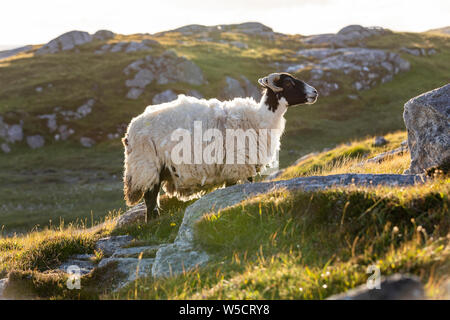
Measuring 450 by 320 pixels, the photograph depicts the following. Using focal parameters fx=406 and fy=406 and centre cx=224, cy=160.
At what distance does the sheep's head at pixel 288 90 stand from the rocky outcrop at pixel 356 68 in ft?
207

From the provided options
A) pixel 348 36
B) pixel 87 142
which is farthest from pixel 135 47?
pixel 348 36

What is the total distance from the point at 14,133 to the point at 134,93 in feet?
64.6

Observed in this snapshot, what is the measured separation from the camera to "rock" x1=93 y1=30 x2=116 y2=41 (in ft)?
367

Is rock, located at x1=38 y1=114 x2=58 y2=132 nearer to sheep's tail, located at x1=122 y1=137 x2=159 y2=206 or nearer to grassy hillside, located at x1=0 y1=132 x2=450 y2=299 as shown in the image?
sheep's tail, located at x1=122 y1=137 x2=159 y2=206

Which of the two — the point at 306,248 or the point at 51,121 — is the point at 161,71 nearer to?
the point at 51,121

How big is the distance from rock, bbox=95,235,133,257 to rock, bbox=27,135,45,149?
1758 inches

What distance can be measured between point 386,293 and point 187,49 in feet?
342

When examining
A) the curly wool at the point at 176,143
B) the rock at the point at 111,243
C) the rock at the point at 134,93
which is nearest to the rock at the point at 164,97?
the rock at the point at 134,93

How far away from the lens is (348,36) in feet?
403

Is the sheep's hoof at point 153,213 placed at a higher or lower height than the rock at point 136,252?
lower

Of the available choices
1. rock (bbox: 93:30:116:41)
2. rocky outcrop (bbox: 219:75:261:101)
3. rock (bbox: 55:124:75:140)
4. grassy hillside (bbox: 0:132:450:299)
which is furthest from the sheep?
rock (bbox: 93:30:116:41)

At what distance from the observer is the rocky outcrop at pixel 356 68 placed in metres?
75.4

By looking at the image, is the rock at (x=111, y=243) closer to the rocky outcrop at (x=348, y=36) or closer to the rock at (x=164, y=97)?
the rock at (x=164, y=97)
